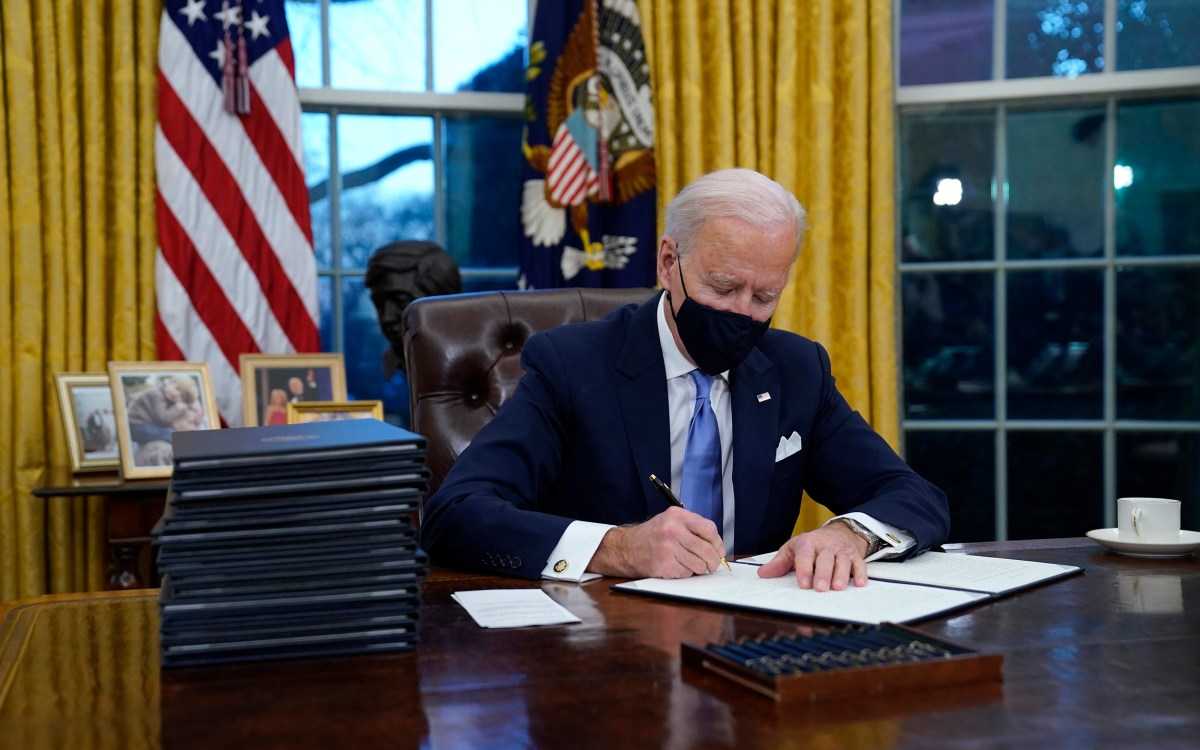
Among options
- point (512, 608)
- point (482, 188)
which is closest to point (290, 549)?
point (512, 608)

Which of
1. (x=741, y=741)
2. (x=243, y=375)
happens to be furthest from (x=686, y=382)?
(x=243, y=375)

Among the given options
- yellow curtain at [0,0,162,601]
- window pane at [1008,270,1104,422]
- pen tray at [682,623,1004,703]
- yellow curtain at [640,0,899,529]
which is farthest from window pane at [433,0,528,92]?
pen tray at [682,623,1004,703]

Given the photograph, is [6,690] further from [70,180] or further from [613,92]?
[613,92]

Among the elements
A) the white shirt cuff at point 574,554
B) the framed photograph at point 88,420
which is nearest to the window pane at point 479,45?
the framed photograph at point 88,420

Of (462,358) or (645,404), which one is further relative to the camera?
(462,358)

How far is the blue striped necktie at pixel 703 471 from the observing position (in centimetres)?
189

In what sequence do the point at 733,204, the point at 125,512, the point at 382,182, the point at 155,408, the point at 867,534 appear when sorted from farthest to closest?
the point at 382,182, the point at 155,408, the point at 125,512, the point at 733,204, the point at 867,534

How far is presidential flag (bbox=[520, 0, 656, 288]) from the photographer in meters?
3.35

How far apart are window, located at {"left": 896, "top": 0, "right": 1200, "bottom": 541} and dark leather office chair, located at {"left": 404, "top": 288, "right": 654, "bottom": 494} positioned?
1839mm

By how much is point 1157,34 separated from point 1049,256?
752 millimetres

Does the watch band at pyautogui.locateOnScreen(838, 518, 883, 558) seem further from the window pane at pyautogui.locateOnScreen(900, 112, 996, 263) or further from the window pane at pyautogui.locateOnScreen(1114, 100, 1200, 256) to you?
the window pane at pyautogui.locateOnScreen(1114, 100, 1200, 256)

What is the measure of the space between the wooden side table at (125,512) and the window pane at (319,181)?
1.06m

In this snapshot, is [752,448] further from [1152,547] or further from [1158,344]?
[1158,344]

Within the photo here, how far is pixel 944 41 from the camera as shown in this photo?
3.63 meters
